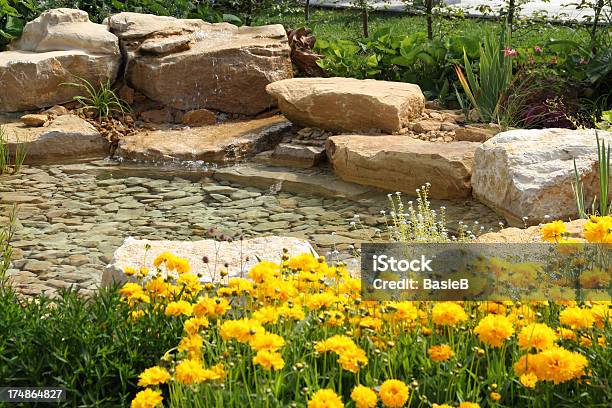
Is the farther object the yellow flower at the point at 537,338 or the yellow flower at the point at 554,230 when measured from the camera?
the yellow flower at the point at 554,230

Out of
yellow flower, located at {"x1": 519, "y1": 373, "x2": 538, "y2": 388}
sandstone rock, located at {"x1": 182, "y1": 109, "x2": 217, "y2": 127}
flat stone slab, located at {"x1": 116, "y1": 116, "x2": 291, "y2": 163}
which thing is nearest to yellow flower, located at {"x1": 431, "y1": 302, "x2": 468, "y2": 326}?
yellow flower, located at {"x1": 519, "y1": 373, "x2": 538, "y2": 388}

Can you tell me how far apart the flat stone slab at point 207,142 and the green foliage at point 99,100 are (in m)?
0.48

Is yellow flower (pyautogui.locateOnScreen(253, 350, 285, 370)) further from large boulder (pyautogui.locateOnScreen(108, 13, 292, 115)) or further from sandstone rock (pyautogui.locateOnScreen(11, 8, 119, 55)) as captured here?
sandstone rock (pyautogui.locateOnScreen(11, 8, 119, 55))

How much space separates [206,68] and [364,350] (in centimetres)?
629

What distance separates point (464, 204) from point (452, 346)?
3857mm

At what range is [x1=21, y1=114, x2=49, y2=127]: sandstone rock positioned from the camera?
8.22 metres

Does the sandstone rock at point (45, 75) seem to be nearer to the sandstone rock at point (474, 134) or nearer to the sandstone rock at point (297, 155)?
the sandstone rock at point (297, 155)

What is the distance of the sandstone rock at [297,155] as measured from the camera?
7.55 m

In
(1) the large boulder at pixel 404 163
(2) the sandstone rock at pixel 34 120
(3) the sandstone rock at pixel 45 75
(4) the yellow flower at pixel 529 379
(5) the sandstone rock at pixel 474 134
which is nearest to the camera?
(4) the yellow flower at pixel 529 379

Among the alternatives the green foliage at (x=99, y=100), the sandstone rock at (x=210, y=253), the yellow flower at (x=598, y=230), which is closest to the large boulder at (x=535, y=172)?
the sandstone rock at (x=210, y=253)

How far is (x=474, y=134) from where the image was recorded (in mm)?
Result: 7359

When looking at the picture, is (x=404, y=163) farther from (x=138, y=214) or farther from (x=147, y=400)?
(x=147, y=400)

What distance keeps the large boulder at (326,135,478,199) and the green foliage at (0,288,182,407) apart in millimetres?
3849

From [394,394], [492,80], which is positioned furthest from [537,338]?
[492,80]
